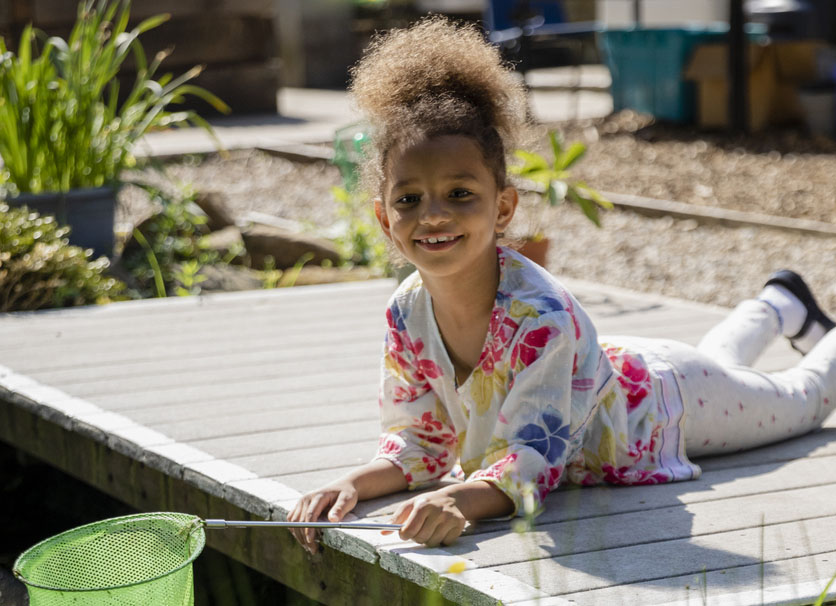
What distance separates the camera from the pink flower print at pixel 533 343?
2336mm

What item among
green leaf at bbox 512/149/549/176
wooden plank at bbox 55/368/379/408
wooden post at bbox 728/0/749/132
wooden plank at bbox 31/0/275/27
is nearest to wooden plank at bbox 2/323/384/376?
wooden plank at bbox 55/368/379/408

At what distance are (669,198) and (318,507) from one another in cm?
572

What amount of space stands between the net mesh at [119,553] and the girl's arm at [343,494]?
0.31 m

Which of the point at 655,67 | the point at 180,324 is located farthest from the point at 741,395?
the point at 655,67

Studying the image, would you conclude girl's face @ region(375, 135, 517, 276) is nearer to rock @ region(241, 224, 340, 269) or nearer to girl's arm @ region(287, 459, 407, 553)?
girl's arm @ region(287, 459, 407, 553)

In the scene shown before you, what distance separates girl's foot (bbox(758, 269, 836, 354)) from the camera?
3.38 m

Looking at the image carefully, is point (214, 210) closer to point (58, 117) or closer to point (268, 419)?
point (58, 117)

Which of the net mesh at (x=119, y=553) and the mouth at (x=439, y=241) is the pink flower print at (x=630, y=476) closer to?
the mouth at (x=439, y=241)

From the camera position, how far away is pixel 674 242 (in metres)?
6.70

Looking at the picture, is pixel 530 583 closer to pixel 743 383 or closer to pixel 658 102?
pixel 743 383

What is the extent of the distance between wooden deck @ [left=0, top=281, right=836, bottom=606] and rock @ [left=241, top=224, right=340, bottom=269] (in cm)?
122

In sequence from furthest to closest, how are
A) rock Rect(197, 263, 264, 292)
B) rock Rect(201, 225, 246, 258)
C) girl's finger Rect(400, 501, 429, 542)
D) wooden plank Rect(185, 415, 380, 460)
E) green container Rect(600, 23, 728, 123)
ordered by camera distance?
green container Rect(600, 23, 728, 123)
rock Rect(201, 225, 246, 258)
rock Rect(197, 263, 264, 292)
wooden plank Rect(185, 415, 380, 460)
girl's finger Rect(400, 501, 429, 542)

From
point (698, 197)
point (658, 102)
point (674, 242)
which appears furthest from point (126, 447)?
point (658, 102)

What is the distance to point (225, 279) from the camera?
17.3 feet
